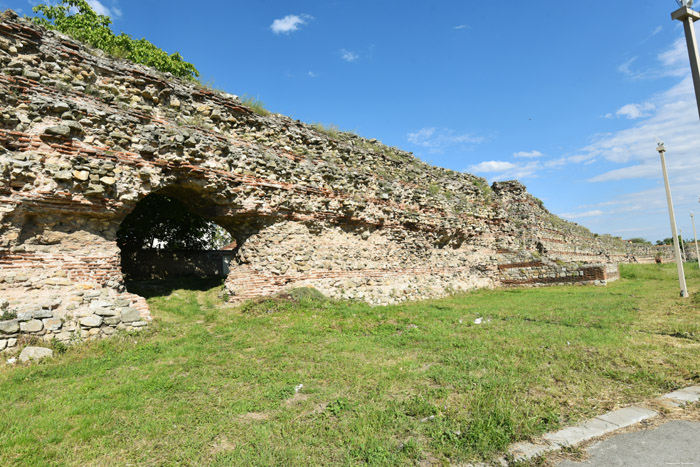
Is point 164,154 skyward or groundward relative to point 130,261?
skyward

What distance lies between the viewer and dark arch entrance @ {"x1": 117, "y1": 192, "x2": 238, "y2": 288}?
13422 mm

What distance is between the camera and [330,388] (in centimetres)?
460

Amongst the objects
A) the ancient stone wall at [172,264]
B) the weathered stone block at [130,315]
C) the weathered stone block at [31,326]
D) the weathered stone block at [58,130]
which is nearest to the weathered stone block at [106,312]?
the weathered stone block at [130,315]

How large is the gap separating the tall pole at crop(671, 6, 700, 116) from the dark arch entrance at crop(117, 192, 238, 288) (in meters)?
11.5

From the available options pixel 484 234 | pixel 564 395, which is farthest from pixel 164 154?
pixel 484 234

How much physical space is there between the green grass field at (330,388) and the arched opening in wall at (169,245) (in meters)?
3.78

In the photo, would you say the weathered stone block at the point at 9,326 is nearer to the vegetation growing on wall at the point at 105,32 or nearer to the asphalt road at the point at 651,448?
the asphalt road at the point at 651,448

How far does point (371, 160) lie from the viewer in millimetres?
14109

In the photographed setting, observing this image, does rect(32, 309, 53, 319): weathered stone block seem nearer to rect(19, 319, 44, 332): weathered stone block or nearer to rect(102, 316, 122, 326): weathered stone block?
rect(19, 319, 44, 332): weathered stone block

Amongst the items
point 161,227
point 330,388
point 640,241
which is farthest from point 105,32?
point 640,241

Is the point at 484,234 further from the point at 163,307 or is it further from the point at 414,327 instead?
the point at 163,307

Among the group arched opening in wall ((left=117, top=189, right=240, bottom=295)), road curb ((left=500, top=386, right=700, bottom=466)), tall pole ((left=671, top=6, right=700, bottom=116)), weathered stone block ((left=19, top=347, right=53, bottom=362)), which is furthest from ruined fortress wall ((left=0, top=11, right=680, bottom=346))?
tall pole ((left=671, top=6, right=700, bottom=116))

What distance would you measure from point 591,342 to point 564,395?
2654mm

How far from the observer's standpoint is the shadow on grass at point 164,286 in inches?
399
